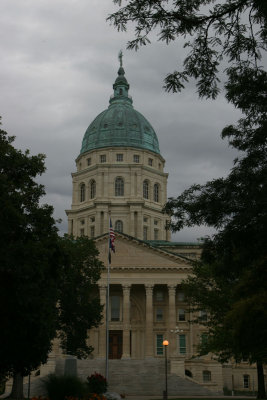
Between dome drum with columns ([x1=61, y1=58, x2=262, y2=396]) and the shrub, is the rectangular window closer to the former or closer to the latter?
dome drum with columns ([x1=61, y1=58, x2=262, y2=396])

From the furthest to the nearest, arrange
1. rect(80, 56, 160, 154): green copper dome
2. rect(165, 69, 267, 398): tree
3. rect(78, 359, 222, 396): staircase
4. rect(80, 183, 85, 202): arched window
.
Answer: rect(80, 56, 160, 154): green copper dome < rect(80, 183, 85, 202): arched window < rect(78, 359, 222, 396): staircase < rect(165, 69, 267, 398): tree

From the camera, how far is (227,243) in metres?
18.1

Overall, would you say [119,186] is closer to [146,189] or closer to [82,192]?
[146,189]

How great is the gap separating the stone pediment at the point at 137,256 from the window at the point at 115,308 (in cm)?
672

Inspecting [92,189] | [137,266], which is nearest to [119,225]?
[92,189]

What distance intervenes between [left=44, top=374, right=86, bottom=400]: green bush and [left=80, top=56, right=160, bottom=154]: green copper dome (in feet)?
262

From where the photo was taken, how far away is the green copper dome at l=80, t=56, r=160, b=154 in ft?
336

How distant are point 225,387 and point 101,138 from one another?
51.0 metres

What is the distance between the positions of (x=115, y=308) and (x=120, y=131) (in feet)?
119

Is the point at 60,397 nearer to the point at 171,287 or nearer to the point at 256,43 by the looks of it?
the point at 256,43

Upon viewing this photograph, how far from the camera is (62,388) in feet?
73.4

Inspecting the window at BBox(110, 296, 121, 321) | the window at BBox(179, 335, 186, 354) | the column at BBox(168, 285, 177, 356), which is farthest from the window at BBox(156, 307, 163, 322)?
A: the window at BBox(110, 296, 121, 321)

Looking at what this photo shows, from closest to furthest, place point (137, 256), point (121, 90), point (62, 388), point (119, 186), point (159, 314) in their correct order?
point (62, 388)
point (137, 256)
point (159, 314)
point (119, 186)
point (121, 90)

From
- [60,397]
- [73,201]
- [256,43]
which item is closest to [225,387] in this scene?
[73,201]
